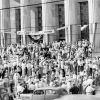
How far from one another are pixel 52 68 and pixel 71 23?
18941 mm

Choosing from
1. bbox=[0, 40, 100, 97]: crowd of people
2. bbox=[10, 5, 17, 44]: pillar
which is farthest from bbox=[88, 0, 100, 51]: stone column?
bbox=[10, 5, 17, 44]: pillar

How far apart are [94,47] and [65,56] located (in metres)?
3.20

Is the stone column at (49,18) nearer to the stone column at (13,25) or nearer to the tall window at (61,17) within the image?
the tall window at (61,17)

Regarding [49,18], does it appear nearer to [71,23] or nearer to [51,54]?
[71,23]

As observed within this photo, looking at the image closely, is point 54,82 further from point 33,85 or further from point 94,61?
point 94,61

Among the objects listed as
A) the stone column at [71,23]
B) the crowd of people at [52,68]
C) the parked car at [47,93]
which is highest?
the stone column at [71,23]

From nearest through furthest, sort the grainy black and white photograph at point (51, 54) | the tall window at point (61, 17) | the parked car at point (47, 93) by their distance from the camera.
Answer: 1. the parked car at point (47, 93)
2. the grainy black and white photograph at point (51, 54)
3. the tall window at point (61, 17)

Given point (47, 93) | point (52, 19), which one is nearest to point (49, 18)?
point (52, 19)

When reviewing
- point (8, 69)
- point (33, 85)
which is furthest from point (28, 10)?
point (33, 85)

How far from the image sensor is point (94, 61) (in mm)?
33719

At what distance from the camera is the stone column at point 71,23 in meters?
52.9

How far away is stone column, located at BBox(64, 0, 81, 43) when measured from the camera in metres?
52.9

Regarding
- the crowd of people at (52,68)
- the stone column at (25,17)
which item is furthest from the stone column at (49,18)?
the crowd of people at (52,68)

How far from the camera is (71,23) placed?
5372cm
